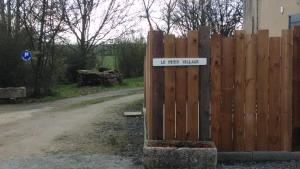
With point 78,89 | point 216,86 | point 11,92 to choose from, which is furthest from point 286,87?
point 78,89

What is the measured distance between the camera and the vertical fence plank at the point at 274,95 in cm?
776

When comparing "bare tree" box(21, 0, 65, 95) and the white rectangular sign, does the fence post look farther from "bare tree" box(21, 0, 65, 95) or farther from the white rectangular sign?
"bare tree" box(21, 0, 65, 95)

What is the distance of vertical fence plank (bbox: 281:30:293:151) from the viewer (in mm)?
7711

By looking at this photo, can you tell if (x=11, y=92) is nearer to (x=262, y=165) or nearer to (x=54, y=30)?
(x=54, y=30)

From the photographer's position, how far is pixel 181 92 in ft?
25.3

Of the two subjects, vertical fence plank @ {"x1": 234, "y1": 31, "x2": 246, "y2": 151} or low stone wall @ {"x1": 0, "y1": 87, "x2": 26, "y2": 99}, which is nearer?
vertical fence plank @ {"x1": 234, "y1": 31, "x2": 246, "y2": 151}

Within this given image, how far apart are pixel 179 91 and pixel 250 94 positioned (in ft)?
3.33

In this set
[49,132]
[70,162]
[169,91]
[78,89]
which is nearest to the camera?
[169,91]

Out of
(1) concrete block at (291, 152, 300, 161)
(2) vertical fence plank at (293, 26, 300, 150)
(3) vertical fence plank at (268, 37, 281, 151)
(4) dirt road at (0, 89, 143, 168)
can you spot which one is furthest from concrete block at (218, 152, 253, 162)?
(4) dirt road at (0, 89, 143, 168)

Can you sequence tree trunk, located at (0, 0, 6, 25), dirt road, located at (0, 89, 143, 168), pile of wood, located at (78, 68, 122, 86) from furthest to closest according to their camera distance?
pile of wood, located at (78, 68, 122, 86) → tree trunk, located at (0, 0, 6, 25) → dirt road, located at (0, 89, 143, 168)

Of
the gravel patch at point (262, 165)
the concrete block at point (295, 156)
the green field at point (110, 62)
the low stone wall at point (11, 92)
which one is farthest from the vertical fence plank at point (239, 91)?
the green field at point (110, 62)

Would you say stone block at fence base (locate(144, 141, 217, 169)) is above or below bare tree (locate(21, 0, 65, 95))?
below

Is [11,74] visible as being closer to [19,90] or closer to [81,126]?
[19,90]

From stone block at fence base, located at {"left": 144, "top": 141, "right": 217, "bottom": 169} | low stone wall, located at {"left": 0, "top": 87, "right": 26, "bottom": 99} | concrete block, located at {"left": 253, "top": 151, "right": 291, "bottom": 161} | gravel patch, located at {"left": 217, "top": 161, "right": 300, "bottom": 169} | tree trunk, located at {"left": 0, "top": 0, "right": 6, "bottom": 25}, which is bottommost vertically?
gravel patch, located at {"left": 217, "top": 161, "right": 300, "bottom": 169}
